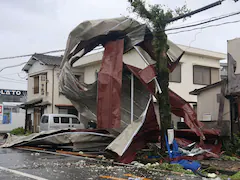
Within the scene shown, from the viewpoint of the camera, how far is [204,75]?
85.0 feet

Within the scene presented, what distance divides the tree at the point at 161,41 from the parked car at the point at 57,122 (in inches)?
532

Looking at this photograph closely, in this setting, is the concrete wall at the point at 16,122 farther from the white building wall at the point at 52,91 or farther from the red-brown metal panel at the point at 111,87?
the red-brown metal panel at the point at 111,87

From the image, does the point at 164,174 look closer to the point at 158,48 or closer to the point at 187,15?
the point at 158,48

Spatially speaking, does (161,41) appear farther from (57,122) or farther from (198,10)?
(57,122)

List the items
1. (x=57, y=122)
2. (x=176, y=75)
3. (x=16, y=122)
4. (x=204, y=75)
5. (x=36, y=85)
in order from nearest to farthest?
(x=57, y=122)
(x=176, y=75)
(x=204, y=75)
(x=36, y=85)
(x=16, y=122)

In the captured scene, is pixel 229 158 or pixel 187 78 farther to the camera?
pixel 187 78

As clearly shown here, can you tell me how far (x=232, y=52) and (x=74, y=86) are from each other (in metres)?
6.71

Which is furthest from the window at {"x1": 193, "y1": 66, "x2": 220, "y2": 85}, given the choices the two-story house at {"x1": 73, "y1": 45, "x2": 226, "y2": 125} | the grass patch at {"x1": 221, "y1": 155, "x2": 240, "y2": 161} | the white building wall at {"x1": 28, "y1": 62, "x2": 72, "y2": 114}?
the grass patch at {"x1": 221, "y1": 155, "x2": 240, "y2": 161}

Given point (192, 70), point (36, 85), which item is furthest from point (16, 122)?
point (192, 70)

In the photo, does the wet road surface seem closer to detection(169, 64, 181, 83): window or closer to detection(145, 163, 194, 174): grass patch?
detection(145, 163, 194, 174): grass patch

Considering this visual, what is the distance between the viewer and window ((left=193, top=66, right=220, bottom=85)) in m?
A: 25.5

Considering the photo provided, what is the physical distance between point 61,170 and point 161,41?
17.7ft

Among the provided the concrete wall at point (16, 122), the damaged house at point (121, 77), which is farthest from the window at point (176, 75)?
the concrete wall at point (16, 122)

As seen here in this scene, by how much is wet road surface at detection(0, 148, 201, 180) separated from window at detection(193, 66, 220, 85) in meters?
16.9
